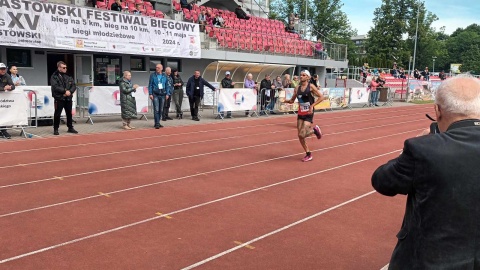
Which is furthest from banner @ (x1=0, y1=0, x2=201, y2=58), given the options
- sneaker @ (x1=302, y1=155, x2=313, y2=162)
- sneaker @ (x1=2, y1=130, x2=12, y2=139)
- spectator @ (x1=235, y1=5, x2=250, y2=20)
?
sneaker @ (x1=302, y1=155, x2=313, y2=162)

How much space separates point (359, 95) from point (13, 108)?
19731mm

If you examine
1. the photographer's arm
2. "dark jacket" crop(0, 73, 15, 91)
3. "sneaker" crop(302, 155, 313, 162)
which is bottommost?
"sneaker" crop(302, 155, 313, 162)

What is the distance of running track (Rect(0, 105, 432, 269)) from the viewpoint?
14.7 feet

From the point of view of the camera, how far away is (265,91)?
63.1 ft

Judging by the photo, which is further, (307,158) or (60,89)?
(60,89)

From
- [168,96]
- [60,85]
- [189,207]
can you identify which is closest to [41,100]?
[60,85]

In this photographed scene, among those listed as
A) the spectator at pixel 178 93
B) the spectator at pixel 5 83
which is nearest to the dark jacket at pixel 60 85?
the spectator at pixel 5 83

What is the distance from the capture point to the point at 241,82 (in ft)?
86.7

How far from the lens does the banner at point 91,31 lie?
1496 cm

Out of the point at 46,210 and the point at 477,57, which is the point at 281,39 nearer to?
the point at 46,210

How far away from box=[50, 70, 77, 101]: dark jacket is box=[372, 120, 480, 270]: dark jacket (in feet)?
37.7

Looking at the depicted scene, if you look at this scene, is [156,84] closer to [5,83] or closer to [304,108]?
[5,83]

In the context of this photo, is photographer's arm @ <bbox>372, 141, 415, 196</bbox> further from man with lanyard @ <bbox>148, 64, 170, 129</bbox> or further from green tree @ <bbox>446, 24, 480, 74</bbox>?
green tree @ <bbox>446, 24, 480, 74</bbox>

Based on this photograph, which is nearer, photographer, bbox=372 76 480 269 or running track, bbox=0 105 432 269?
photographer, bbox=372 76 480 269
